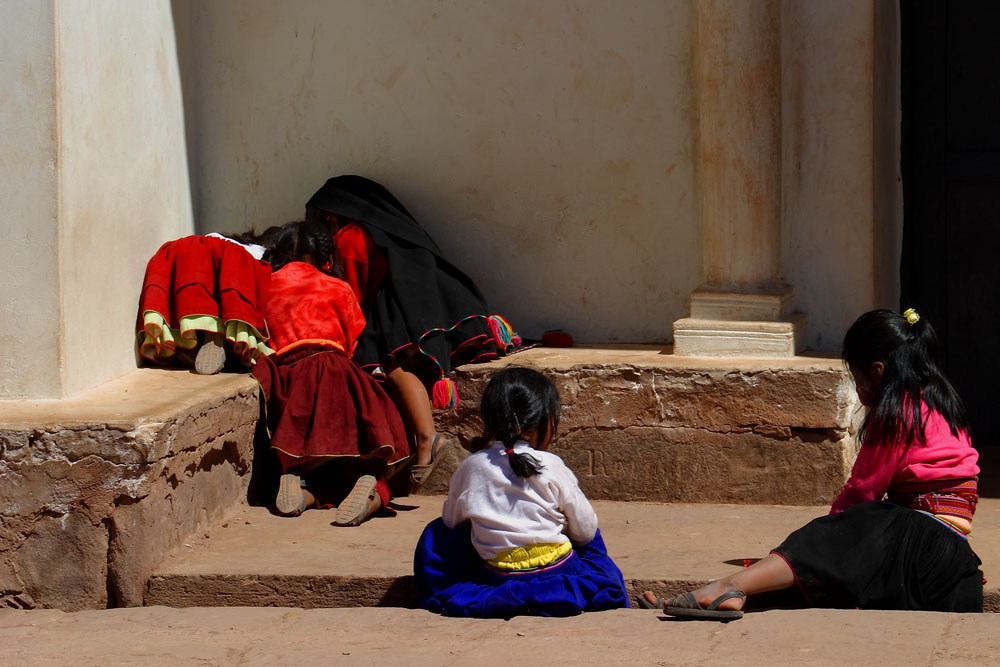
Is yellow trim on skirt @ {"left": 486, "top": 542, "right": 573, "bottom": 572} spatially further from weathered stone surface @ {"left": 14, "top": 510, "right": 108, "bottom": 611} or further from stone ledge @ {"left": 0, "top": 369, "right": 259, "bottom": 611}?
weathered stone surface @ {"left": 14, "top": 510, "right": 108, "bottom": 611}

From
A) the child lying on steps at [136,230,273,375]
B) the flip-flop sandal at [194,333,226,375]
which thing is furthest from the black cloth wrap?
the flip-flop sandal at [194,333,226,375]

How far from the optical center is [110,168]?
15.9 ft

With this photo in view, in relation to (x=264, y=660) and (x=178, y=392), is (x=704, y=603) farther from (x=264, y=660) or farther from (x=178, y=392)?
(x=178, y=392)

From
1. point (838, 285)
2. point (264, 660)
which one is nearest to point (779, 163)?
point (838, 285)

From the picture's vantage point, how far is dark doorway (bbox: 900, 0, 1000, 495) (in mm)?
5762

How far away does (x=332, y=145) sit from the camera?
5.91 meters

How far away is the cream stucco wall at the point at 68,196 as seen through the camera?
4379 mm

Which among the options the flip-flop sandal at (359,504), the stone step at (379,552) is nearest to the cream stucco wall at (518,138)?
the stone step at (379,552)

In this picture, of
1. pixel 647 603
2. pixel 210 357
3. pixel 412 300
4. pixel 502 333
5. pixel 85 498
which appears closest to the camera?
pixel 647 603

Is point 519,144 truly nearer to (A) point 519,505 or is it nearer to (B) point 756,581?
(A) point 519,505

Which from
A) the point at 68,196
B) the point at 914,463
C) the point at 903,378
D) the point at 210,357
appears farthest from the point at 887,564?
the point at 68,196

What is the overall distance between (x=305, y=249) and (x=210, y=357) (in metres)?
0.66

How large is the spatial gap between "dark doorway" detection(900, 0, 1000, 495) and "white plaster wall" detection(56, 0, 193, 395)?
323 centimetres

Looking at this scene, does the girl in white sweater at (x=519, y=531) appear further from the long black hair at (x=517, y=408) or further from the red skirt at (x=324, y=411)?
the red skirt at (x=324, y=411)
